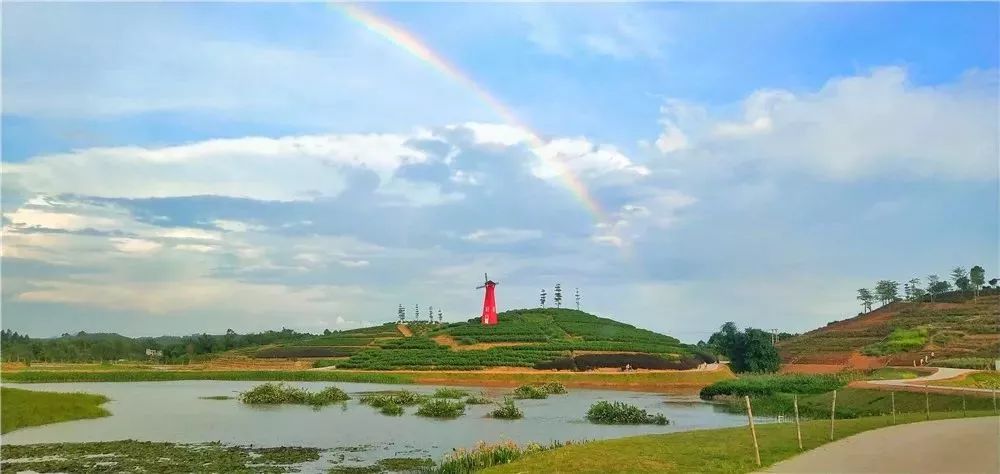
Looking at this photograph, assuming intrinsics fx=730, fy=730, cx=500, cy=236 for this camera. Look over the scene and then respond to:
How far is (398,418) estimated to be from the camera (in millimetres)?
39719

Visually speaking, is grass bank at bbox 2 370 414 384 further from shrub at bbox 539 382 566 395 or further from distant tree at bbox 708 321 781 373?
distant tree at bbox 708 321 781 373

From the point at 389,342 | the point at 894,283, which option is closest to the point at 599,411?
the point at 389,342

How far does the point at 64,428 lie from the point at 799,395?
144ft

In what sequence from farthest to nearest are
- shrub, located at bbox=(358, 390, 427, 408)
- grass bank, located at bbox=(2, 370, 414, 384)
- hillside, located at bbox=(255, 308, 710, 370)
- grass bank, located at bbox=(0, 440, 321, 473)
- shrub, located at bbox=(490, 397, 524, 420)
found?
hillside, located at bbox=(255, 308, 710, 370) → grass bank, located at bbox=(2, 370, 414, 384) → shrub, located at bbox=(358, 390, 427, 408) → shrub, located at bbox=(490, 397, 524, 420) → grass bank, located at bbox=(0, 440, 321, 473)

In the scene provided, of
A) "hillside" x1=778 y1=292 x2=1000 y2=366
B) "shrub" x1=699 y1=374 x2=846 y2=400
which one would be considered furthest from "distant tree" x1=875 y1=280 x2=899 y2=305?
"shrub" x1=699 y1=374 x2=846 y2=400

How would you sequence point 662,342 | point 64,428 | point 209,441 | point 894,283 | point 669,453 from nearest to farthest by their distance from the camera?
point 669,453 → point 209,441 → point 64,428 → point 662,342 → point 894,283

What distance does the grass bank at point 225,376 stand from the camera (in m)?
70.5

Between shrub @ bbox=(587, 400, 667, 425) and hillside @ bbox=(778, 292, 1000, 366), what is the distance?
173ft

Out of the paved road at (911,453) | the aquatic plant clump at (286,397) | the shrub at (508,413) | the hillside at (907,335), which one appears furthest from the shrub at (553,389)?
the hillside at (907,335)

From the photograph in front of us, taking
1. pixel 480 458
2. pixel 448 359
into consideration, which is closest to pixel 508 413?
pixel 480 458

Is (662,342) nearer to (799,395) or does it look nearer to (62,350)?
(799,395)

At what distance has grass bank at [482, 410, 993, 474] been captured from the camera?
61.3 feet

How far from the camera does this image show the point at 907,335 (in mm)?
92438

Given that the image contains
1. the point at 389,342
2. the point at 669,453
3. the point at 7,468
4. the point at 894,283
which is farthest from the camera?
the point at 894,283
